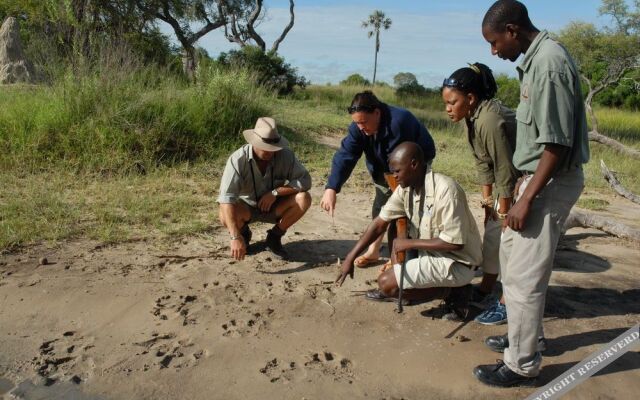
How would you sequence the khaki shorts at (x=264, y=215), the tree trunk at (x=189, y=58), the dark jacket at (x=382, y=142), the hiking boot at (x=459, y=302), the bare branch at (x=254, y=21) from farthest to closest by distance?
the bare branch at (x=254, y=21)
the tree trunk at (x=189, y=58)
the khaki shorts at (x=264, y=215)
the dark jacket at (x=382, y=142)
the hiking boot at (x=459, y=302)

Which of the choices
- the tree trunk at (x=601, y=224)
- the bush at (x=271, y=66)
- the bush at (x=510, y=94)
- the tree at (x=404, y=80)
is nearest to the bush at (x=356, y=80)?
the tree at (x=404, y=80)

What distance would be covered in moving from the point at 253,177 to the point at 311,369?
1.79m

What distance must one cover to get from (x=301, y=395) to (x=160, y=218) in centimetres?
292

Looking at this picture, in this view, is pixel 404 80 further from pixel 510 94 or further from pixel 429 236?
pixel 429 236

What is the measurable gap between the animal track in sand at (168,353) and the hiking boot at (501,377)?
1.48 meters

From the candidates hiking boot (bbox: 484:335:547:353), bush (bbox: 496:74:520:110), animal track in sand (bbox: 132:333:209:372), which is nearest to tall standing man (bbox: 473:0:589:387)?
hiking boot (bbox: 484:335:547:353)

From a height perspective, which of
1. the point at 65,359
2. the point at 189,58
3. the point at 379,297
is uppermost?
the point at 189,58

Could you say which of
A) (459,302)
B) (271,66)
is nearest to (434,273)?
(459,302)

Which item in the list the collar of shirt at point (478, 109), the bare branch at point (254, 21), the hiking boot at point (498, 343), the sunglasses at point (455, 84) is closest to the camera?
the hiking boot at point (498, 343)

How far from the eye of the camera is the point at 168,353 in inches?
127

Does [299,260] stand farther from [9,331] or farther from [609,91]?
[609,91]

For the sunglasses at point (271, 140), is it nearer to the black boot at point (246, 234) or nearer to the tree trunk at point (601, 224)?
the black boot at point (246, 234)

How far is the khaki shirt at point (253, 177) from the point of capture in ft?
14.1

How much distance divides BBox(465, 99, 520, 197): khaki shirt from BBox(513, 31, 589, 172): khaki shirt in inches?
31.4
